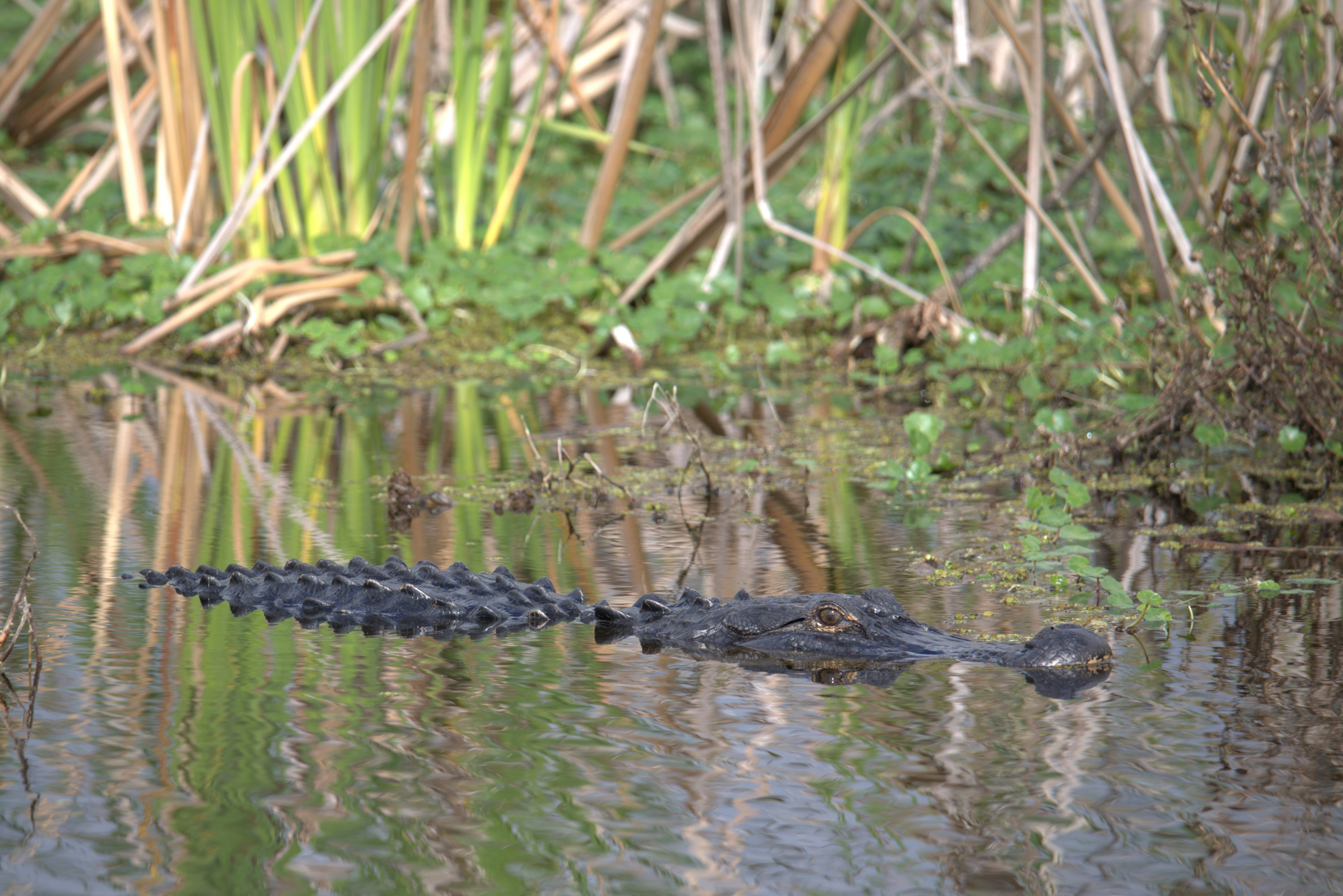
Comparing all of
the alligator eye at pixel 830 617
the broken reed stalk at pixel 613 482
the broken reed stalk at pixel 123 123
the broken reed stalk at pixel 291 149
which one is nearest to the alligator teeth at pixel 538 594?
the alligator eye at pixel 830 617

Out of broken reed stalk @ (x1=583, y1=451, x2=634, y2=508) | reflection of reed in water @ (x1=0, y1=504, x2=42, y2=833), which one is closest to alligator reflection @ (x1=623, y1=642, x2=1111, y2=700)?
reflection of reed in water @ (x1=0, y1=504, x2=42, y2=833)

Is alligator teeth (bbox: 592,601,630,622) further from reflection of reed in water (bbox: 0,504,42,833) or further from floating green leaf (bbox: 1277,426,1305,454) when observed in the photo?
floating green leaf (bbox: 1277,426,1305,454)

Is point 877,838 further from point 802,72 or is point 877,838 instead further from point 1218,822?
point 802,72

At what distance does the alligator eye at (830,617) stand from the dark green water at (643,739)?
17 cm

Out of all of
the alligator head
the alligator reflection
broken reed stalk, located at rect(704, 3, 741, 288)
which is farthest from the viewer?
broken reed stalk, located at rect(704, 3, 741, 288)

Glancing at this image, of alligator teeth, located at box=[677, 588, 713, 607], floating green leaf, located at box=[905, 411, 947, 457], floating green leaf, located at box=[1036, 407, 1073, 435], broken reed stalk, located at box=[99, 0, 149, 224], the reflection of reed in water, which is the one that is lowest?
the reflection of reed in water

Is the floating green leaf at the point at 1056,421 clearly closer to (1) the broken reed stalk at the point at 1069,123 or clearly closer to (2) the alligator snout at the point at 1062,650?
(1) the broken reed stalk at the point at 1069,123

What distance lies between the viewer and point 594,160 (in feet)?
36.9

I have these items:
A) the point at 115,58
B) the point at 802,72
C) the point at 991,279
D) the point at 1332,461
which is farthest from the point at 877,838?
the point at 115,58

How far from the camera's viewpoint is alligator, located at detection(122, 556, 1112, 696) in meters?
3.06

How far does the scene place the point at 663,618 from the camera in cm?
339

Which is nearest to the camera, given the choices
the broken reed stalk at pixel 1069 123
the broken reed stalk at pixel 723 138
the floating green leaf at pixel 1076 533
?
the floating green leaf at pixel 1076 533

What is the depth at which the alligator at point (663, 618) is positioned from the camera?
3.06 meters

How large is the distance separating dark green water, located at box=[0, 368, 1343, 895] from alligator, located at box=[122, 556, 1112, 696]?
0.22 ft
